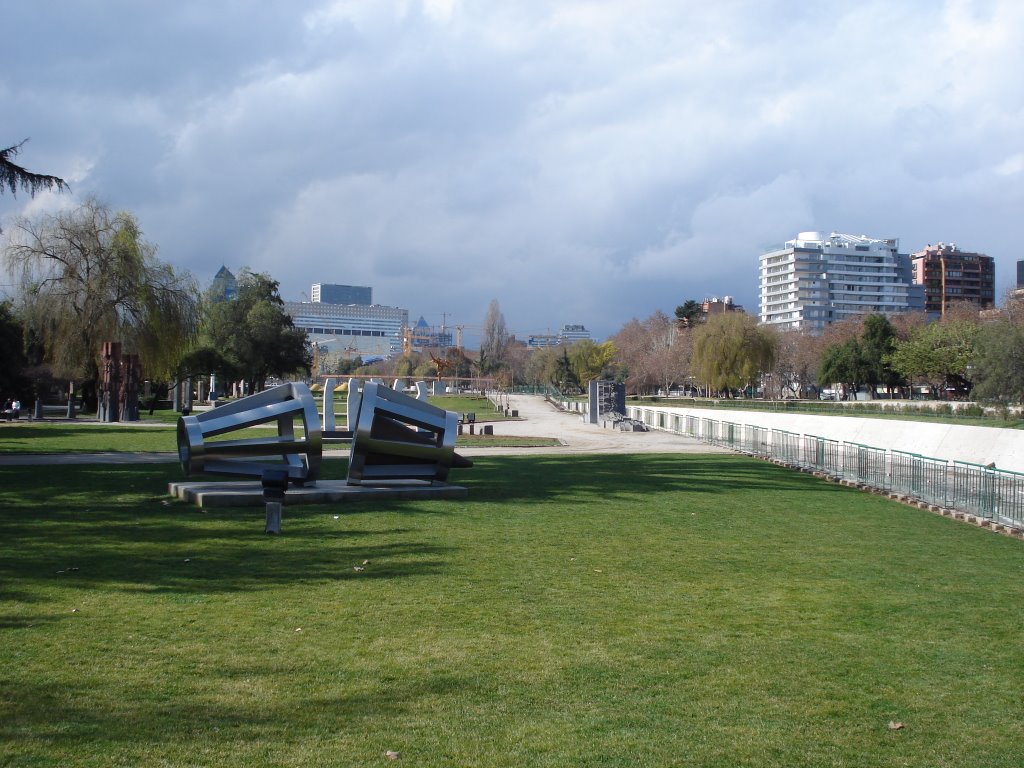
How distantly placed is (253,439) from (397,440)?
268cm

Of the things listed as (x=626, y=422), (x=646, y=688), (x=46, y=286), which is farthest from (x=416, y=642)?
(x=46, y=286)

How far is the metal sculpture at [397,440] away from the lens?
1709cm

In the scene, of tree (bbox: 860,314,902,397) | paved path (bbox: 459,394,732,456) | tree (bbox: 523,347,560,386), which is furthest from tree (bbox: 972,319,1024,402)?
tree (bbox: 523,347,560,386)

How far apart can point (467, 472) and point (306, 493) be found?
7.49 m

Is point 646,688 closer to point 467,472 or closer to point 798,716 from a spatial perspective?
point 798,716

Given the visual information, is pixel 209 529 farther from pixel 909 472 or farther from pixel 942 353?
pixel 942 353

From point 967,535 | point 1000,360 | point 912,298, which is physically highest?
point 912,298

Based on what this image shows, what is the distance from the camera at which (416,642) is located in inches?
306

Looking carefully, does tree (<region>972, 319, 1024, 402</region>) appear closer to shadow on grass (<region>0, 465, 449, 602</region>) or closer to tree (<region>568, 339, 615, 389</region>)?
shadow on grass (<region>0, 465, 449, 602</region>)

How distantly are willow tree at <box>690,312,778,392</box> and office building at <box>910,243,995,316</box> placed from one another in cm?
10792

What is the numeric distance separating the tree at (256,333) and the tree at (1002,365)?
51497 mm

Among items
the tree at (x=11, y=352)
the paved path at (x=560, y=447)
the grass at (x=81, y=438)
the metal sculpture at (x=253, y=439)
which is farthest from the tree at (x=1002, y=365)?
the tree at (x=11, y=352)

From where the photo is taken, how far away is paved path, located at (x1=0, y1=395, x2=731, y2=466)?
25.6 metres

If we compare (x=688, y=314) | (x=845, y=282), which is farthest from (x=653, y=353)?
(x=845, y=282)
